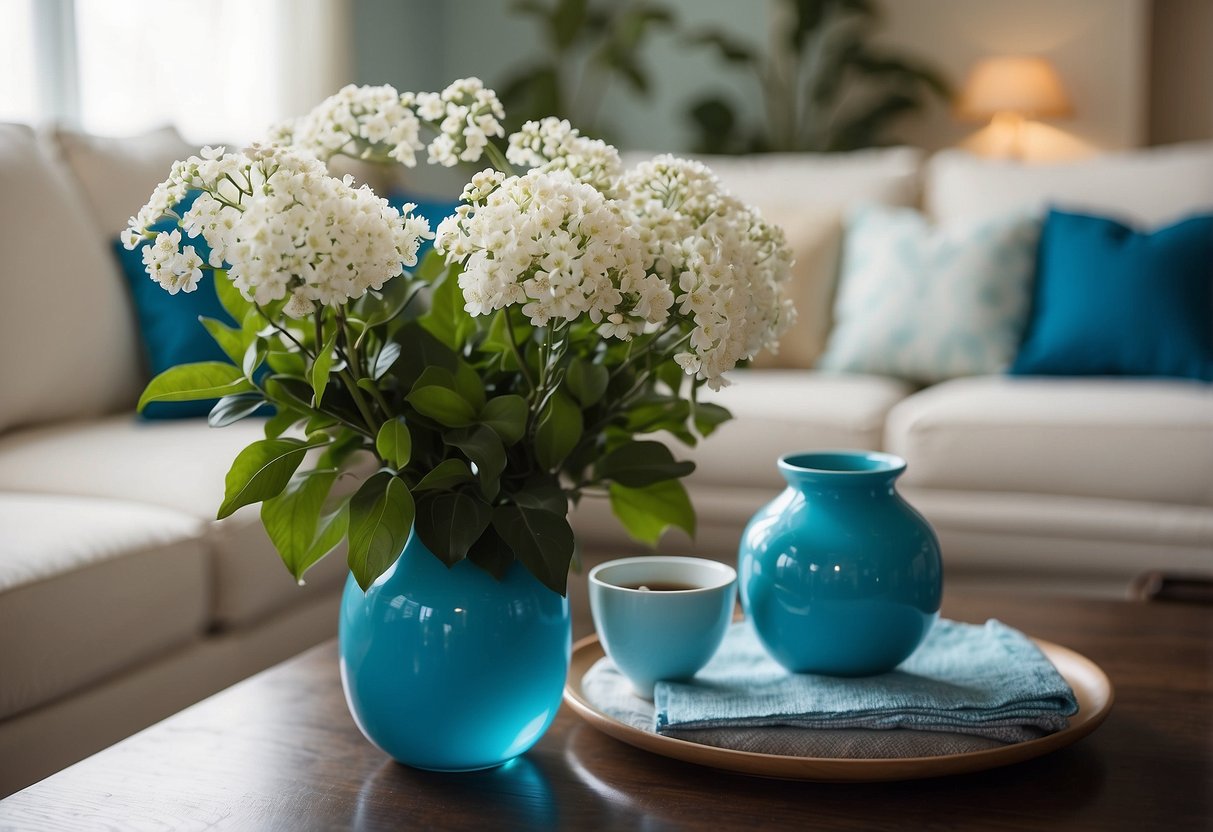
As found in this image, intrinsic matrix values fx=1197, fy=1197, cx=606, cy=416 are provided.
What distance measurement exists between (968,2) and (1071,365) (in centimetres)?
278

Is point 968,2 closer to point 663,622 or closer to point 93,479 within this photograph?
point 93,479

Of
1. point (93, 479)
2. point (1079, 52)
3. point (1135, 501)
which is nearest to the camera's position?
point (93, 479)

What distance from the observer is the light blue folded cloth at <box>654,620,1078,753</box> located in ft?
2.96

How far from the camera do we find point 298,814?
82cm

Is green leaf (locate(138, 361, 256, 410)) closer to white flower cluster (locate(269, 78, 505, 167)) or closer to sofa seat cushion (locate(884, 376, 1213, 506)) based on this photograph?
white flower cluster (locate(269, 78, 505, 167))

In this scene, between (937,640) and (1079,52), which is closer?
(937,640)

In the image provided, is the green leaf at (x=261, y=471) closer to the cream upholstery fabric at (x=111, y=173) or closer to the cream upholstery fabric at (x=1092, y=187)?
the cream upholstery fabric at (x=111, y=173)

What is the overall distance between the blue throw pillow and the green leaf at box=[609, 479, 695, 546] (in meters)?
A: 1.68

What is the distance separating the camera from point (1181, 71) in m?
4.68

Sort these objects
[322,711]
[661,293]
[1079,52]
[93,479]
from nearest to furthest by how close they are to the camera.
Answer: [661,293] < [322,711] < [93,479] < [1079,52]

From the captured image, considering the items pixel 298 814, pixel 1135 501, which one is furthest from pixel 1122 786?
pixel 1135 501

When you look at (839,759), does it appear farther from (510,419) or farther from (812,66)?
(812,66)

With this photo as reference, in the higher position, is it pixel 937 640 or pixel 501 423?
pixel 501 423

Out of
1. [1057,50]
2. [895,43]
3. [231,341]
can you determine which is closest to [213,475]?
[231,341]
